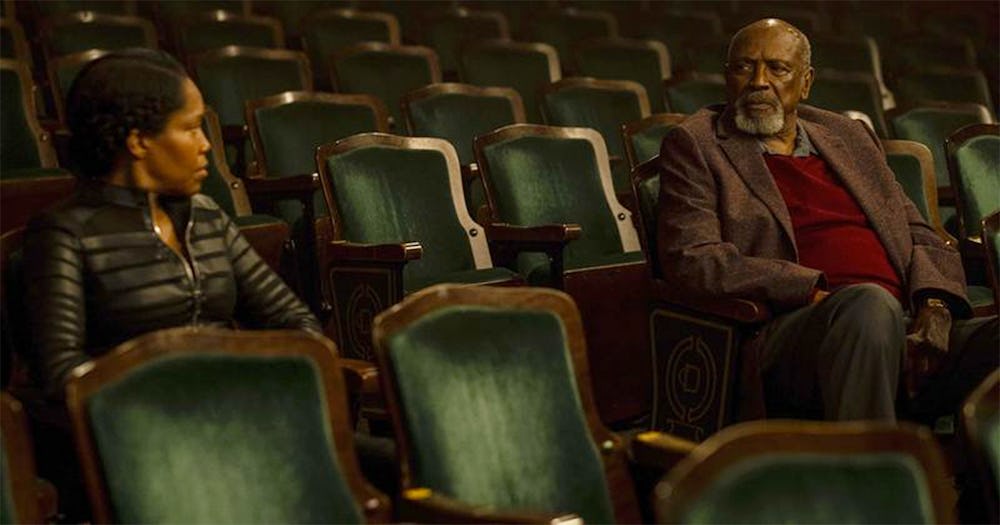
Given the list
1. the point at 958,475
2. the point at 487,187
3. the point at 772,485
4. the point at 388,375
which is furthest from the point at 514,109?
the point at 772,485

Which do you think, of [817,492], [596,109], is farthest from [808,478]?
[596,109]

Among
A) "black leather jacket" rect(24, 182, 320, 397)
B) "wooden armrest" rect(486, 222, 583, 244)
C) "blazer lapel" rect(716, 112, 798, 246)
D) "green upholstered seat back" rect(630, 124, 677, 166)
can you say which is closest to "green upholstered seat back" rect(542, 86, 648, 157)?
"green upholstered seat back" rect(630, 124, 677, 166)

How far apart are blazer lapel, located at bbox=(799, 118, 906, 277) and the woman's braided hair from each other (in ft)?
1.20

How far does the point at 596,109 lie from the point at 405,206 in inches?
12.3

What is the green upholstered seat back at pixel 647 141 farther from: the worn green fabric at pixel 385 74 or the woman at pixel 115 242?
the woman at pixel 115 242

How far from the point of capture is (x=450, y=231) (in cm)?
87

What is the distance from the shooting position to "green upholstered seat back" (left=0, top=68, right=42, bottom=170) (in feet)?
3.10

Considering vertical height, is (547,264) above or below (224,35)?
below

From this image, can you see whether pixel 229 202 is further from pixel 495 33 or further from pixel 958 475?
pixel 495 33

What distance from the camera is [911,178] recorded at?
896 millimetres

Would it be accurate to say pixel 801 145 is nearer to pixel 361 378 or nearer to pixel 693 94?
pixel 361 378

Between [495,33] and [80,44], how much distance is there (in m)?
0.45

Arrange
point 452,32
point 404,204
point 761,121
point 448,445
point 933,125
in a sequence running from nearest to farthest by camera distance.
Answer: point 448,445 → point 761,121 → point 404,204 → point 933,125 → point 452,32

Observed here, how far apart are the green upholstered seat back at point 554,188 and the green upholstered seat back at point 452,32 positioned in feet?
1.68
